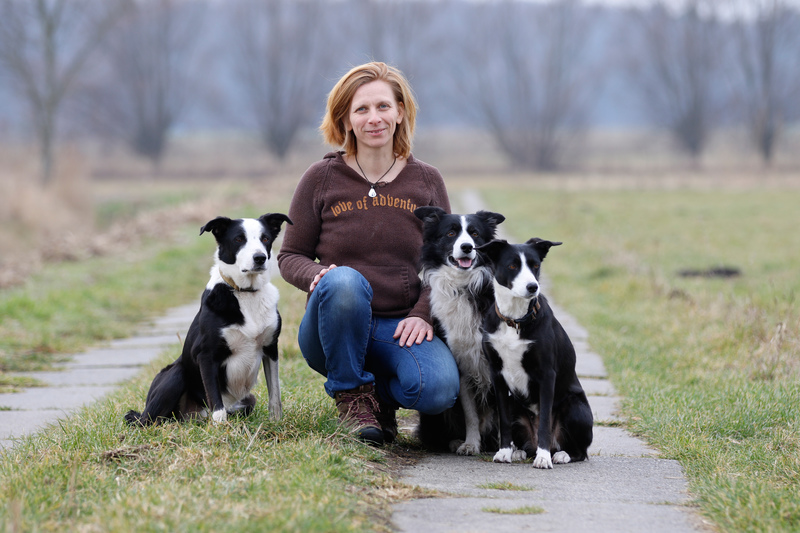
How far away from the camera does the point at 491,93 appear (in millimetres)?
53469

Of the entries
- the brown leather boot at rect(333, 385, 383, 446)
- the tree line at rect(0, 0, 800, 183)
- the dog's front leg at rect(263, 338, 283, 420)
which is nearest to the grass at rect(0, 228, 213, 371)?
the dog's front leg at rect(263, 338, 283, 420)

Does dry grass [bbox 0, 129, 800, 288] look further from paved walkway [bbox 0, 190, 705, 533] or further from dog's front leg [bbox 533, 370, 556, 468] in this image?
dog's front leg [bbox 533, 370, 556, 468]

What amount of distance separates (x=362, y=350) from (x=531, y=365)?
0.86m

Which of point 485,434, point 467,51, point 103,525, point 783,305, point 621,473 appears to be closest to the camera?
point 103,525

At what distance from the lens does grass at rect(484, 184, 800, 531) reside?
3.61m

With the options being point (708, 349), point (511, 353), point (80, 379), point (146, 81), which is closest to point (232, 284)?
point (511, 353)

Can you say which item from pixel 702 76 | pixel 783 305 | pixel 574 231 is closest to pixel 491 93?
pixel 702 76

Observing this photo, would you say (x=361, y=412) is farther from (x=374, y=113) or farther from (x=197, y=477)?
(x=374, y=113)

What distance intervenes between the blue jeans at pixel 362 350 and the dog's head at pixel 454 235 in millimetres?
427

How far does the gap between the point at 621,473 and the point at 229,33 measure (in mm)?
51276

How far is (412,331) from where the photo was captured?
4.13 metres

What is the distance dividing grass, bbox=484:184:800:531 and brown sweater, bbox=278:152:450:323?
1.66 metres

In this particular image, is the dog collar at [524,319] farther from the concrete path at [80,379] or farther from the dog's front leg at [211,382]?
the concrete path at [80,379]

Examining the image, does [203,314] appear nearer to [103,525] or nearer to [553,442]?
[103,525]
